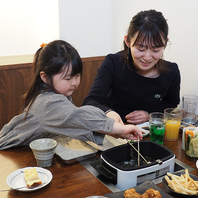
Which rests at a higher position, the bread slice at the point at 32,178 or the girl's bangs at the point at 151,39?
the girl's bangs at the point at 151,39

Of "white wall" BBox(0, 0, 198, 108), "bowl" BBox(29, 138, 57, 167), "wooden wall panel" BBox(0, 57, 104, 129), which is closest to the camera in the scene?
"bowl" BBox(29, 138, 57, 167)

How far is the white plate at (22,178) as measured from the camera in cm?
98

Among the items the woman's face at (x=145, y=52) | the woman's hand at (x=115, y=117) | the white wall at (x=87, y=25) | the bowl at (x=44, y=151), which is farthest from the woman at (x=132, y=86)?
the white wall at (x=87, y=25)

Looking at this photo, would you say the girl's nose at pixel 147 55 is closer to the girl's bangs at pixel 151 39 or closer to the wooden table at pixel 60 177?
the girl's bangs at pixel 151 39

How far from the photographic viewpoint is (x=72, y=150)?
4.08ft

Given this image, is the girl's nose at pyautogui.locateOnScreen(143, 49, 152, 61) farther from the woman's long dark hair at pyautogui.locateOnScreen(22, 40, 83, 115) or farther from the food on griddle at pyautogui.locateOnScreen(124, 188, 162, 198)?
the food on griddle at pyautogui.locateOnScreen(124, 188, 162, 198)

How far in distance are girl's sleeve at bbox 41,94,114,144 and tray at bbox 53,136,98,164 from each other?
0.16ft

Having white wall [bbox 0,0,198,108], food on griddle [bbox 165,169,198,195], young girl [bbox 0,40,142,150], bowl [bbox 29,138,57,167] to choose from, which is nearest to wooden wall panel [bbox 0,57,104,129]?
white wall [bbox 0,0,198,108]

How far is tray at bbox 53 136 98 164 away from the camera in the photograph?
1.17m

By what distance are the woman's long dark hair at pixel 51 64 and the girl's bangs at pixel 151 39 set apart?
402 millimetres

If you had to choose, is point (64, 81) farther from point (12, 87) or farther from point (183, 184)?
point (12, 87)

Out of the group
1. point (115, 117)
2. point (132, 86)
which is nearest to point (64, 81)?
point (115, 117)

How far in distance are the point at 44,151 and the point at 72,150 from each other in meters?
0.18

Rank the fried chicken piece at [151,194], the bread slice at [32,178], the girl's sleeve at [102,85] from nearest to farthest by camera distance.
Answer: the fried chicken piece at [151,194], the bread slice at [32,178], the girl's sleeve at [102,85]
